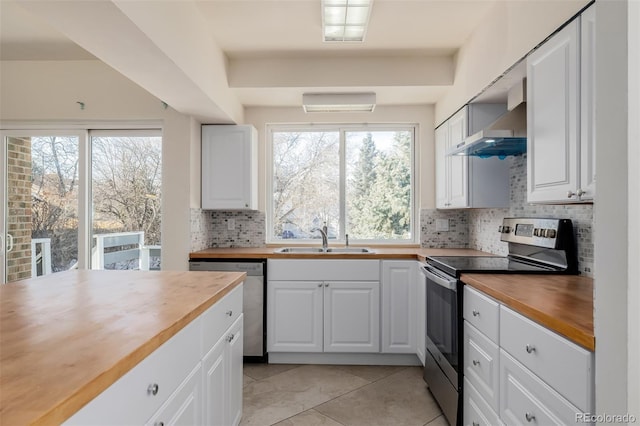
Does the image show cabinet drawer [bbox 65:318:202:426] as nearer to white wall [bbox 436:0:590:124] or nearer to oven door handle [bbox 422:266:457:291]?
oven door handle [bbox 422:266:457:291]

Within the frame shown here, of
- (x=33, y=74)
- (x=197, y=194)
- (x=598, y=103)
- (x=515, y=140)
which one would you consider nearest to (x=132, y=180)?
(x=197, y=194)

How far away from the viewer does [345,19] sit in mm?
2252

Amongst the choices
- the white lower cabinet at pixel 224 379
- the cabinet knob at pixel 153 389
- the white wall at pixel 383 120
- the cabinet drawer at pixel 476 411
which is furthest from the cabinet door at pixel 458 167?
the cabinet knob at pixel 153 389

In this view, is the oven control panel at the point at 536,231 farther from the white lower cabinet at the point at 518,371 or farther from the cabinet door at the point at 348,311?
the cabinet door at the point at 348,311

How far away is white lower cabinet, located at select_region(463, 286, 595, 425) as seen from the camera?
42.5 inches

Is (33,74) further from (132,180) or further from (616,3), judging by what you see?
(616,3)

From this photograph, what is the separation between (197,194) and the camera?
10.5 ft

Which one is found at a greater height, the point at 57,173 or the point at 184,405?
the point at 57,173

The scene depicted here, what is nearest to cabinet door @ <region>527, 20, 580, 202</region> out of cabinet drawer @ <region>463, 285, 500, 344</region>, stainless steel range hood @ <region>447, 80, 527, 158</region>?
stainless steel range hood @ <region>447, 80, 527, 158</region>

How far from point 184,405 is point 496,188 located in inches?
98.2

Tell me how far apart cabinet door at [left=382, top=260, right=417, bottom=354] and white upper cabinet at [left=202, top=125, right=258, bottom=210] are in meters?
1.40

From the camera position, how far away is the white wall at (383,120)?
139 inches
